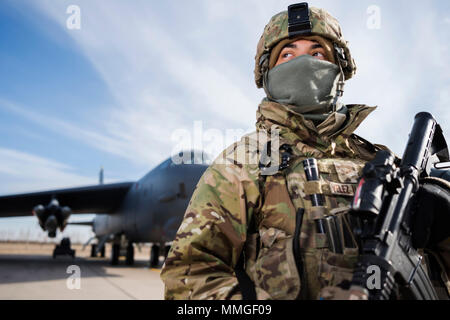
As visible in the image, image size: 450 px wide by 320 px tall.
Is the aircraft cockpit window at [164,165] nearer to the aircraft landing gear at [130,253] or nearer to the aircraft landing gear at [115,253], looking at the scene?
the aircraft landing gear at [130,253]

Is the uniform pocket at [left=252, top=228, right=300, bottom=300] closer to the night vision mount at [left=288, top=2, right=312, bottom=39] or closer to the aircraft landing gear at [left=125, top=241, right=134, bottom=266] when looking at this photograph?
the night vision mount at [left=288, top=2, right=312, bottom=39]

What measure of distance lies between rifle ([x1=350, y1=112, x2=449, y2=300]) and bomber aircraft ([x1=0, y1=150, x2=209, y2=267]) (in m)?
8.42

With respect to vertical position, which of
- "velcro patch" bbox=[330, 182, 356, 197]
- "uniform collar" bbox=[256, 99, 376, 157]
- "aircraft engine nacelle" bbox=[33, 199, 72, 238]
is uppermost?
"uniform collar" bbox=[256, 99, 376, 157]

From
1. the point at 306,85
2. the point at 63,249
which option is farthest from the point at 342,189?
the point at 63,249

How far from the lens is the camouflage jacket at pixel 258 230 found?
5.00 feet

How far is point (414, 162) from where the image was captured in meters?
1.72

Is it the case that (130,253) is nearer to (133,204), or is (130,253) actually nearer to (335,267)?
(133,204)

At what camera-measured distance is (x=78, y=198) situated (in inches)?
685

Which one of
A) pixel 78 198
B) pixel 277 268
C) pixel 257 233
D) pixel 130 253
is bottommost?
pixel 130 253

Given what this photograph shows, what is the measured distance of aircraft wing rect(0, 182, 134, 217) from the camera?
16.3 meters

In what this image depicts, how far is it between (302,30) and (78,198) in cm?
1777

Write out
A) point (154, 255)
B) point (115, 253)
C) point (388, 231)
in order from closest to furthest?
point (388, 231) → point (154, 255) → point (115, 253)

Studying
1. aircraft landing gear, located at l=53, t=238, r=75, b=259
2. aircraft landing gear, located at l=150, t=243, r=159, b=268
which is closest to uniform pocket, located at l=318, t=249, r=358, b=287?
aircraft landing gear, located at l=150, t=243, r=159, b=268
